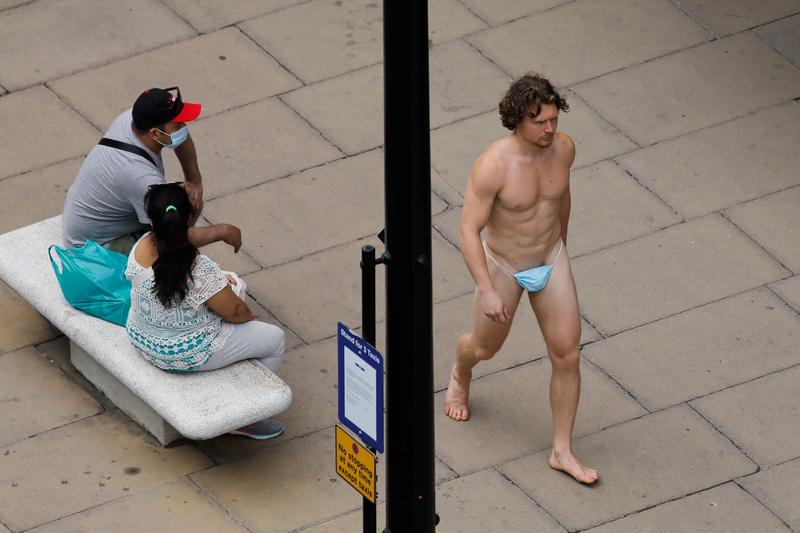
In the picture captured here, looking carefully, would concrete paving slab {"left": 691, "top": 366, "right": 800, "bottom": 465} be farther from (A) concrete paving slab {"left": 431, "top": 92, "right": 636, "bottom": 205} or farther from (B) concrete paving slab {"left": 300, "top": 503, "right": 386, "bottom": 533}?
(A) concrete paving slab {"left": 431, "top": 92, "right": 636, "bottom": 205}

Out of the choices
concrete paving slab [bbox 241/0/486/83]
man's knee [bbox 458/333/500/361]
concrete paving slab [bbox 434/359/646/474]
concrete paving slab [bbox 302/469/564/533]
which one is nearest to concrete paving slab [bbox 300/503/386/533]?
concrete paving slab [bbox 302/469/564/533]

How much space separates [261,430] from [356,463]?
2353mm

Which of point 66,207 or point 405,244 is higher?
point 405,244

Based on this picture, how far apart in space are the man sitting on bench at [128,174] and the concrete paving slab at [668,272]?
214cm

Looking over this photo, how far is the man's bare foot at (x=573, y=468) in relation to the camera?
912cm

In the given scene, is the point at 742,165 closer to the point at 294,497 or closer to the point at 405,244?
the point at 294,497

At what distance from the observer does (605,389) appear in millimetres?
9742

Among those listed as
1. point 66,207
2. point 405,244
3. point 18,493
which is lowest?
point 18,493

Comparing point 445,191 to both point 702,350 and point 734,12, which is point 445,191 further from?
point 734,12

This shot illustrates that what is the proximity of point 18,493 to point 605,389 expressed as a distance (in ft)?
10.1

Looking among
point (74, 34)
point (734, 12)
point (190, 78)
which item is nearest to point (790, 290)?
point (734, 12)

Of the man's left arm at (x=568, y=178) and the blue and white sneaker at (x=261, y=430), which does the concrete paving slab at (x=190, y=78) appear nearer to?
the blue and white sneaker at (x=261, y=430)

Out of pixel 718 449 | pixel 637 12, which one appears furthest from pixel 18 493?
pixel 637 12

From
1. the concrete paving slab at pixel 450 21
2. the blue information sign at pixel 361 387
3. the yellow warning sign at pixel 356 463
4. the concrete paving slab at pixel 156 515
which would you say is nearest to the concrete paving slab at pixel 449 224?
the concrete paving slab at pixel 450 21
